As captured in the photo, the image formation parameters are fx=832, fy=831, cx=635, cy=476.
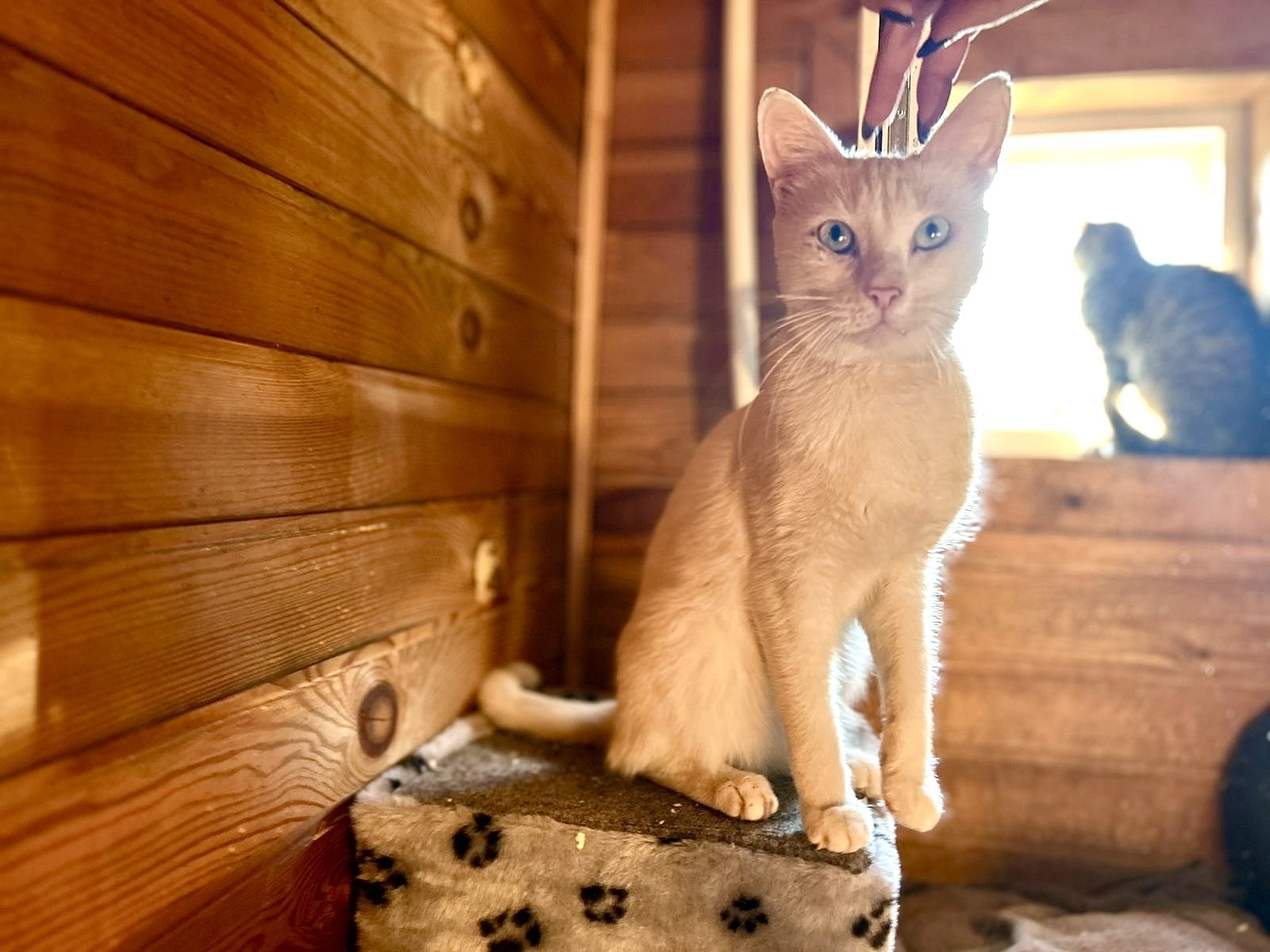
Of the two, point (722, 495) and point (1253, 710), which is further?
point (1253, 710)

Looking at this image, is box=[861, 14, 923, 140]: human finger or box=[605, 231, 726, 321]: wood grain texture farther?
box=[605, 231, 726, 321]: wood grain texture

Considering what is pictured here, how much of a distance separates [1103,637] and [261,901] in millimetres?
1237

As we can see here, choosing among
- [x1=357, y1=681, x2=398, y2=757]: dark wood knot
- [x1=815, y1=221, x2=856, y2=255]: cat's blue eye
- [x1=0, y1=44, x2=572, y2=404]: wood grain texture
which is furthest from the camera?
[x1=357, y1=681, x2=398, y2=757]: dark wood knot

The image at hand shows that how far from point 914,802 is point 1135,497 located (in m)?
0.77

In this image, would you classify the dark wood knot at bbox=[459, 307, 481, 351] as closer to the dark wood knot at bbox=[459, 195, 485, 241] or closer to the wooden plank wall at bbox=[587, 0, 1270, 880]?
the dark wood knot at bbox=[459, 195, 485, 241]

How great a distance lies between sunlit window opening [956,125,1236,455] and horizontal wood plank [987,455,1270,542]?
0.18m

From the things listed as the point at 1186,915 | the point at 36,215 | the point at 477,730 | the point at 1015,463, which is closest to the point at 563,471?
the point at 477,730

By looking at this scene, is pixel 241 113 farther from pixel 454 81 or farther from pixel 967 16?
pixel 967 16

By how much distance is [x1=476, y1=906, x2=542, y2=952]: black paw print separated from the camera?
88cm

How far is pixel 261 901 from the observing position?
2.60ft

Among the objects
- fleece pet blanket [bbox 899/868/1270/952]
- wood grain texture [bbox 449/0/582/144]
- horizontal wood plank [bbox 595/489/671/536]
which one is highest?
wood grain texture [bbox 449/0/582/144]

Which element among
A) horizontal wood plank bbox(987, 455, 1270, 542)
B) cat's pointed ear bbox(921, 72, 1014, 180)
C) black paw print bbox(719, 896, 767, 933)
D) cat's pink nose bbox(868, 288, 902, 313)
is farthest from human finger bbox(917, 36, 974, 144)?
black paw print bbox(719, 896, 767, 933)

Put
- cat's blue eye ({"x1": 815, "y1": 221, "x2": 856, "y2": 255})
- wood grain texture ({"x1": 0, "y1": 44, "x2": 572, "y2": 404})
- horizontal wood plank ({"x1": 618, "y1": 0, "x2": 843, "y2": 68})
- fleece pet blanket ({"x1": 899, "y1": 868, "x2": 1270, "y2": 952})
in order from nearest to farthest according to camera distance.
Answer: wood grain texture ({"x1": 0, "y1": 44, "x2": 572, "y2": 404}) < cat's blue eye ({"x1": 815, "y1": 221, "x2": 856, "y2": 255}) < fleece pet blanket ({"x1": 899, "y1": 868, "x2": 1270, "y2": 952}) < horizontal wood plank ({"x1": 618, "y1": 0, "x2": 843, "y2": 68})

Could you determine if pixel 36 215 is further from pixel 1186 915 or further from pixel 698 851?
pixel 1186 915
